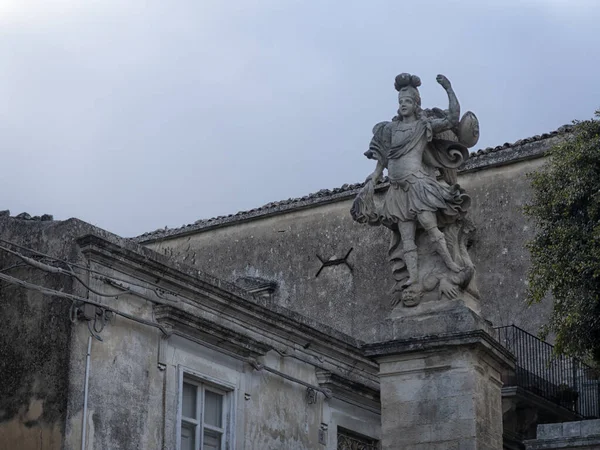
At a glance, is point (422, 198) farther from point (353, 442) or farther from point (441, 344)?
point (353, 442)

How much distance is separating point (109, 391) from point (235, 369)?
2.34m

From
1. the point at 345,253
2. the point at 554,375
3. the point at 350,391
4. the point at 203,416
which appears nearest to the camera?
the point at 203,416

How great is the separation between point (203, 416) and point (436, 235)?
4984mm

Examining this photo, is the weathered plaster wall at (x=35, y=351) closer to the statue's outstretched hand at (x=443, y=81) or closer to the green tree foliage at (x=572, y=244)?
the statue's outstretched hand at (x=443, y=81)

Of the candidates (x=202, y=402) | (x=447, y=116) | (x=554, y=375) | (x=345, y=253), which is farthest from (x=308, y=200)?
(x=447, y=116)

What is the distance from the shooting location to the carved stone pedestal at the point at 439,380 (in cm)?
1109

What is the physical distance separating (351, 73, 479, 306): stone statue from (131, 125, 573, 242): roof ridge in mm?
8745

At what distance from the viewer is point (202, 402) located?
15.6 meters

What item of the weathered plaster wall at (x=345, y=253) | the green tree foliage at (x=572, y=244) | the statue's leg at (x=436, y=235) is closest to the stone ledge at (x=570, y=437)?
→ the green tree foliage at (x=572, y=244)

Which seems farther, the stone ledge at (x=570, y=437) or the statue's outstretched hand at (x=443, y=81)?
the stone ledge at (x=570, y=437)

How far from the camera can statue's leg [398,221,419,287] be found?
11914mm

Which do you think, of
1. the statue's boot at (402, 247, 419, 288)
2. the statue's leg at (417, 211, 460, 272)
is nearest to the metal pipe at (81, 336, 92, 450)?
the statue's boot at (402, 247, 419, 288)

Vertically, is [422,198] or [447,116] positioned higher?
[447,116]

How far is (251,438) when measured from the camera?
16.2 meters
